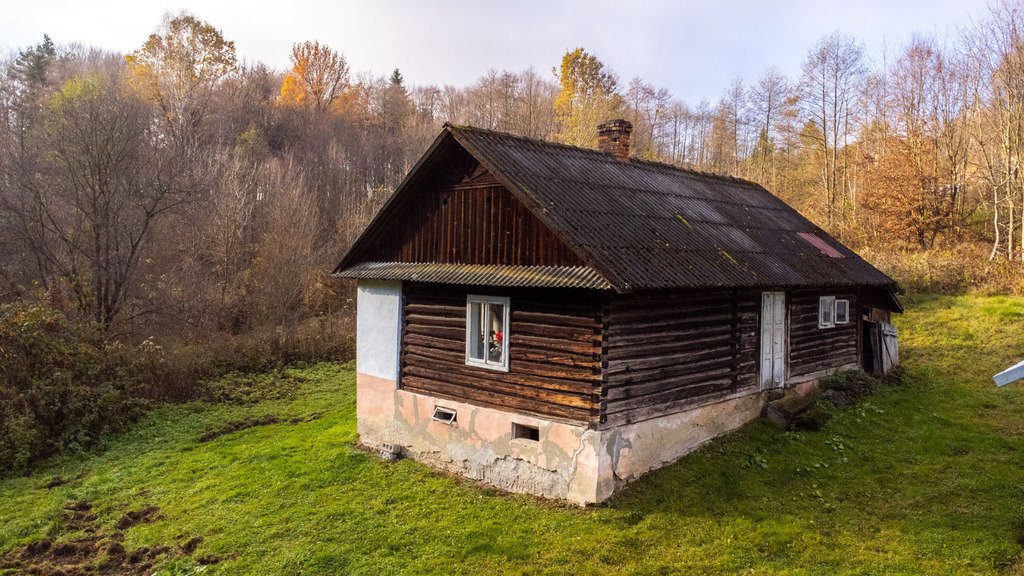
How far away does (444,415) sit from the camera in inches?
439

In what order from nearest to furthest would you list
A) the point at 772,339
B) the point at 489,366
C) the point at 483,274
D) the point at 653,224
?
the point at 483,274, the point at 489,366, the point at 653,224, the point at 772,339

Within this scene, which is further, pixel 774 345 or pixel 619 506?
pixel 774 345

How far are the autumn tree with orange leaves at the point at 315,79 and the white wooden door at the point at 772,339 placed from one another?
130 ft

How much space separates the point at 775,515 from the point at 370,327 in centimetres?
791

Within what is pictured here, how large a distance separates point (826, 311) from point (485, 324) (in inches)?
330

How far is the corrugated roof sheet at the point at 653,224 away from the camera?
9266mm

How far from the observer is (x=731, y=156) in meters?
41.5

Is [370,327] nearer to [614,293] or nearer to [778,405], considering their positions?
[614,293]

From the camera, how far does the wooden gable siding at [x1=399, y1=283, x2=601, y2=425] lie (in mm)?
9102

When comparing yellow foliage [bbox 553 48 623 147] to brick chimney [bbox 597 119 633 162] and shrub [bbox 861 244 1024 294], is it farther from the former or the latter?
brick chimney [bbox 597 119 633 162]

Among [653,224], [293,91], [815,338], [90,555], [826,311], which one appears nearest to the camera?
[90,555]

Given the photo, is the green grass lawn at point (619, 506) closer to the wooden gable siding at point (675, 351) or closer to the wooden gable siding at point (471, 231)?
the wooden gable siding at point (675, 351)

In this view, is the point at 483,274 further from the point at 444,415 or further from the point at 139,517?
the point at 139,517

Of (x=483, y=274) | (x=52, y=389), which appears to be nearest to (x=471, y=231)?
(x=483, y=274)
